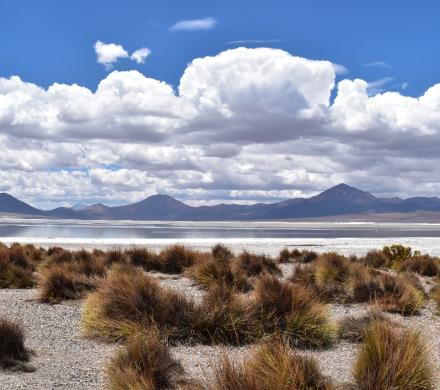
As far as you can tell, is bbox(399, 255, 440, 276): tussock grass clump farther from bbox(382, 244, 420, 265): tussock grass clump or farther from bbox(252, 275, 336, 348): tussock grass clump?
bbox(252, 275, 336, 348): tussock grass clump

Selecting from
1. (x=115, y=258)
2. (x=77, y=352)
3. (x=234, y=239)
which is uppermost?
(x=115, y=258)

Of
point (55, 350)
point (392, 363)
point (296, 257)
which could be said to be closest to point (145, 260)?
point (296, 257)

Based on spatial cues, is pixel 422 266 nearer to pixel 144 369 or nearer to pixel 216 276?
pixel 216 276

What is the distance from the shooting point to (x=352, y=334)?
945 cm

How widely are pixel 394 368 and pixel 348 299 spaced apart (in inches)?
297

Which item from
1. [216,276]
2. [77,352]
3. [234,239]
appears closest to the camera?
[77,352]

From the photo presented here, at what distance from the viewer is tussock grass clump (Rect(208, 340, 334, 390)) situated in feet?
17.4

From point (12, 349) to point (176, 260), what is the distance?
12675 millimetres

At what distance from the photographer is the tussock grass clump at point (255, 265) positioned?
60.6 feet

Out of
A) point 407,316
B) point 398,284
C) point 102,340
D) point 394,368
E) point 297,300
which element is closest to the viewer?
point 394,368

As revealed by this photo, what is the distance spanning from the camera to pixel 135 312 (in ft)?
30.6

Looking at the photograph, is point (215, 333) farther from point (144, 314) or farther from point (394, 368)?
point (394, 368)

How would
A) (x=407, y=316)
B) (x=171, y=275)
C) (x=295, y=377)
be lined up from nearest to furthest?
(x=295, y=377), (x=407, y=316), (x=171, y=275)

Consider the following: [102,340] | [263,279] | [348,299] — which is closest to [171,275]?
[348,299]
